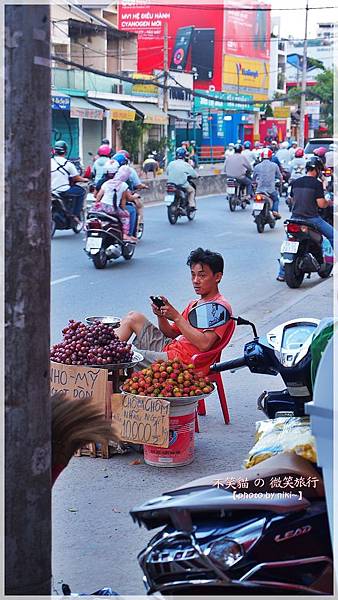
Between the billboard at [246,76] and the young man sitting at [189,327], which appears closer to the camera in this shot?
the young man sitting at [189,327]

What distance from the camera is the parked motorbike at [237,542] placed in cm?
232

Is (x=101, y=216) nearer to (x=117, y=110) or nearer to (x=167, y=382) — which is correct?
(x=167, y=382)

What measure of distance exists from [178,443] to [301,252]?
6482 mm

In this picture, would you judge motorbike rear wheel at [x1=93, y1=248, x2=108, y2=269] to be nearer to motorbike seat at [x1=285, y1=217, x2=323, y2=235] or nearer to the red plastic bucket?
motorbike seat at [x1=285, y1=217, x2=323, y2=235]

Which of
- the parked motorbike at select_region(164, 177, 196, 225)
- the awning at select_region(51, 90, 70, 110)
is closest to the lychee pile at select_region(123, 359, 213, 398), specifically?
the parked motorbike at select_region(164, 177, 196, 225)

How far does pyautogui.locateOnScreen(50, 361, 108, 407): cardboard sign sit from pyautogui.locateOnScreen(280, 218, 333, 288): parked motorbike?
625cm

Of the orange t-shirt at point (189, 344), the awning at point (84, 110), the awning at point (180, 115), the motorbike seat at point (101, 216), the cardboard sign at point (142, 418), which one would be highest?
the awning at point (180, 115)

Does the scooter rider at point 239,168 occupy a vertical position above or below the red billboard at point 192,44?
below

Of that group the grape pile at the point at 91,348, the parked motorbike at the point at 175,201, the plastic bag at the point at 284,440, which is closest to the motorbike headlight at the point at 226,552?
the plastic bag at the point at 284,440

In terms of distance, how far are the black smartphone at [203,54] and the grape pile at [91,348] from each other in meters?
49.0

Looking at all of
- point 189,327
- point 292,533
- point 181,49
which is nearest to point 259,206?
point 189,327

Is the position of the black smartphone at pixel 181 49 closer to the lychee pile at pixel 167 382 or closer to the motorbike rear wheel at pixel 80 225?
the motorbike rear wheel at pixel 80 225

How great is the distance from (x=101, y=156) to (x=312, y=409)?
15.1 m

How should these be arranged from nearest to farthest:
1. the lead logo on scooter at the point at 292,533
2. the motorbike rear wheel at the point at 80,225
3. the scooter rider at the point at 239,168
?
the lead logo on scooter at the point at 292,533, the motorbike rear wheel at the point at 80,225, the scooter rider at the point at 239,168
